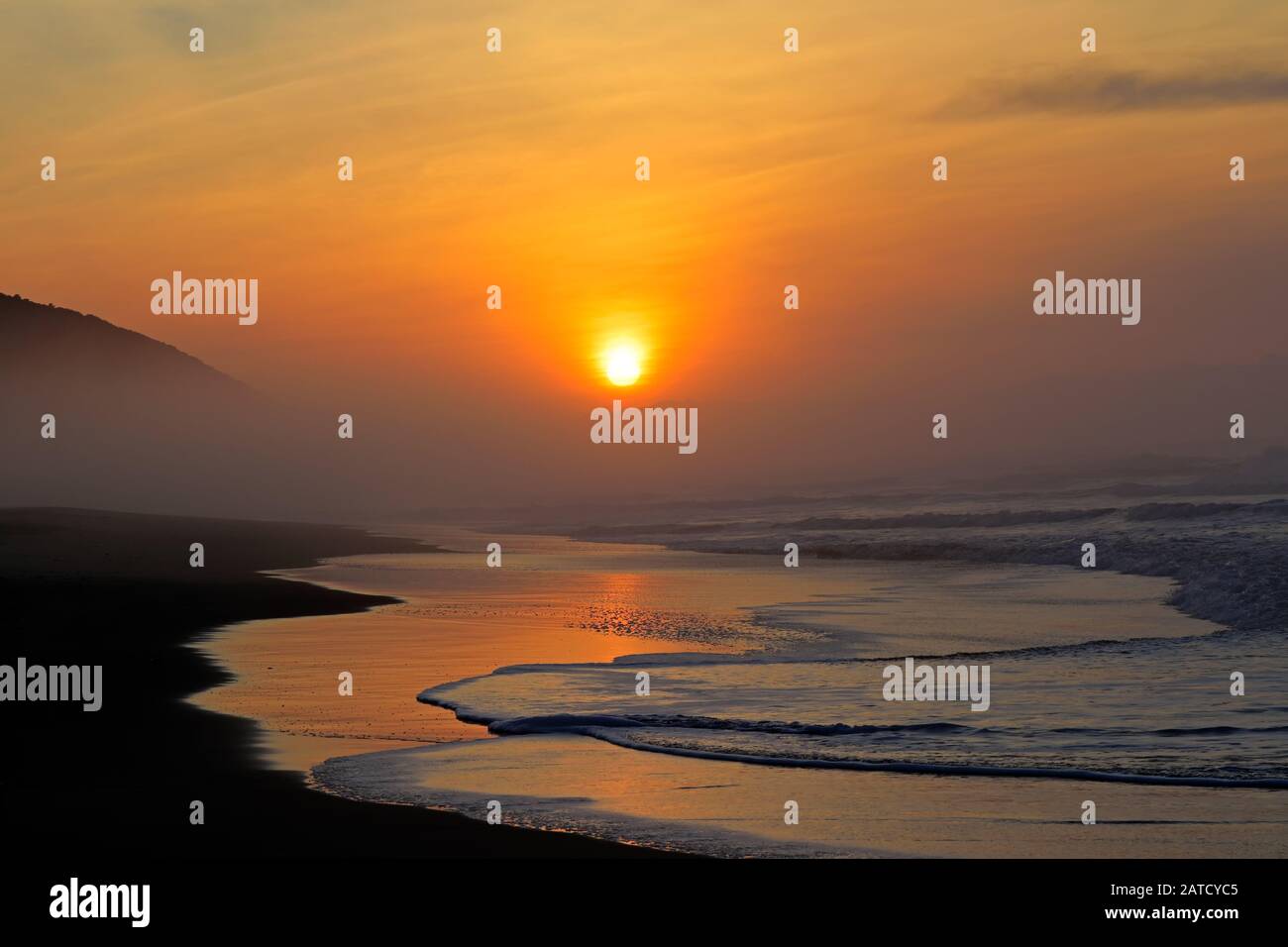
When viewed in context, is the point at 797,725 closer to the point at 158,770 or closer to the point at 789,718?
the point at 789,718

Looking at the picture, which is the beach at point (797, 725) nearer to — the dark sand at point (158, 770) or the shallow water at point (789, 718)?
the shallow water at point (789, 718)

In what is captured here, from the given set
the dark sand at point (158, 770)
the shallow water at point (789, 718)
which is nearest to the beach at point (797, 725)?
the shallow water at point (789, 718)

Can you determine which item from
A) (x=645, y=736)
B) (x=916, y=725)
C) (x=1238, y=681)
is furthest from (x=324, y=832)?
(x=1238, y=681)

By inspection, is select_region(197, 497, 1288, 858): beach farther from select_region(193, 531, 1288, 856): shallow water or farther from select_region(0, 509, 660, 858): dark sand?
select_region(0, 509, 660, 858): dark sand

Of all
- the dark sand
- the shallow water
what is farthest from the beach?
the dark sand

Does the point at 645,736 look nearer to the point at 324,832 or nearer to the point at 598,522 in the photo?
the point at 324,832

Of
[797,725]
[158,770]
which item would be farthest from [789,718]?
[158,770]
